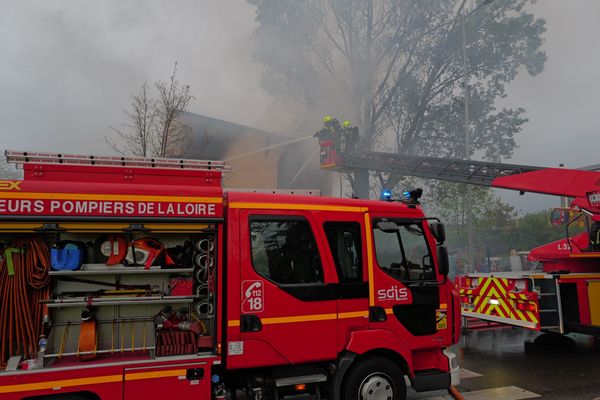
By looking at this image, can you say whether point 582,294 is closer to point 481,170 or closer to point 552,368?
point 552,368

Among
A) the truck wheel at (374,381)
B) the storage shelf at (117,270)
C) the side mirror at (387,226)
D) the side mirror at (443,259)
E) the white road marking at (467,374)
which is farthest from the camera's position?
the white road marking at (467,374)

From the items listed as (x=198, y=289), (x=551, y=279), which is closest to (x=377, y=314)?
(x=198, y=289)

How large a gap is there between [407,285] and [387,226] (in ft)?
2.08

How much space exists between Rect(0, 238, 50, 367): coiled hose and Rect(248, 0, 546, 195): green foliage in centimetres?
1308

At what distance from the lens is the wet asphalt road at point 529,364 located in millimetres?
5336

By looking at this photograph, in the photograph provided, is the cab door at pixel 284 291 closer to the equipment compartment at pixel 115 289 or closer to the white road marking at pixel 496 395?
the equipment compartment at pixel 115 289

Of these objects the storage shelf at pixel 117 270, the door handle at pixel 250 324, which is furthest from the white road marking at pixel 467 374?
the storage shelf at pixel 117 270

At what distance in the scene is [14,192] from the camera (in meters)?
3.36

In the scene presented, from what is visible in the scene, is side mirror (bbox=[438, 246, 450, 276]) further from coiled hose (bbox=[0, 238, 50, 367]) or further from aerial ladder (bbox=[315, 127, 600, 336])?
coiled hose (bbox=[0, 238, 50, 367])

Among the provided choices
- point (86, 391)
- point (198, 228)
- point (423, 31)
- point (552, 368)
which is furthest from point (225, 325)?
point (423, 31)

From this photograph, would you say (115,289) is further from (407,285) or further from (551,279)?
(551,279)

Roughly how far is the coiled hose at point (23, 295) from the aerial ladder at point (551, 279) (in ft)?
21.8

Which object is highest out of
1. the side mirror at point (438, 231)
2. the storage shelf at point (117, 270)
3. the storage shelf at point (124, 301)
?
the side mirror at point (438, 231)

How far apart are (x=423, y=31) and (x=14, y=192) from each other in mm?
15363
